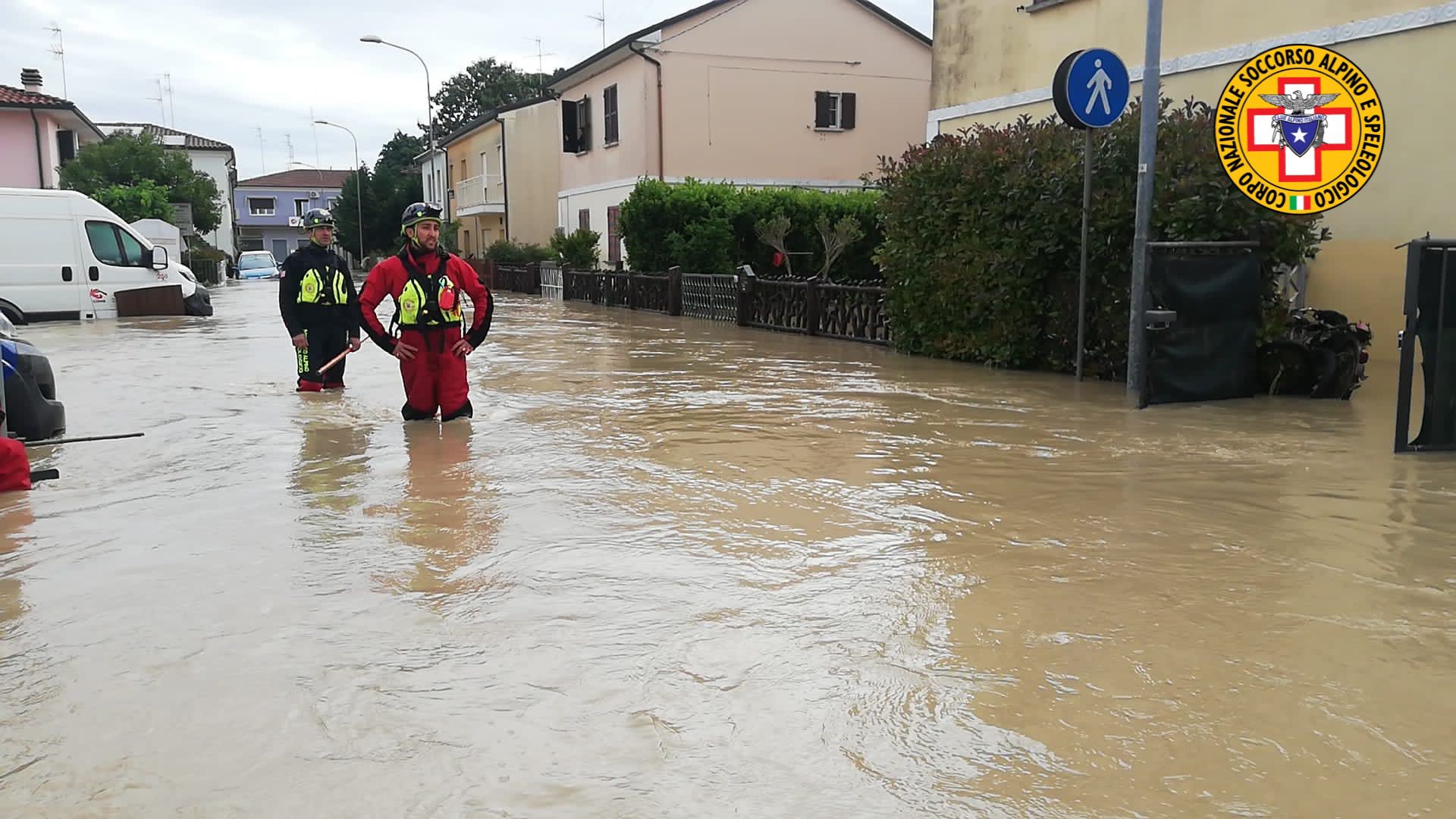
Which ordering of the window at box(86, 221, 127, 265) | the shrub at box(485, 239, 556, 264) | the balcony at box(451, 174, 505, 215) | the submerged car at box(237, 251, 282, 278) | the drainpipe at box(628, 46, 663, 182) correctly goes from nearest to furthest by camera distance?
the window at box(86, 221, 127, 265), the drainpipe at box(628, 46, 663, 182), the shrub at box(485, 239, 556, 264), the balcony at box(451, 174, 505, 215), the submerged car at box(237, 251, 282, 278)

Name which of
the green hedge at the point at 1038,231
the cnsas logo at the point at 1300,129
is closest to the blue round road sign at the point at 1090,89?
the green hedge at the point at 1038,231

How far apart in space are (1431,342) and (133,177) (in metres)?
40.9

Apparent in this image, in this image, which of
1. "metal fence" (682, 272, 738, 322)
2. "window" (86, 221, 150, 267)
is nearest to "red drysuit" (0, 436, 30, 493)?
"metal fence" (682, 272, 738, 322)

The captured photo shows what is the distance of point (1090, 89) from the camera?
11172 millimetres

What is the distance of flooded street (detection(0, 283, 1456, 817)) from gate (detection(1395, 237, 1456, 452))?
0.33 meters

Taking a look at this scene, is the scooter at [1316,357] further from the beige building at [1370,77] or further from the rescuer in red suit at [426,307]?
the rescuer in red suit at [426,307]

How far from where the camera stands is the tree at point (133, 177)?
3791 centimetres

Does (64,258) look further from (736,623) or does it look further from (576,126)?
(736,623)

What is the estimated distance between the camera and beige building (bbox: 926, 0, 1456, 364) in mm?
12102

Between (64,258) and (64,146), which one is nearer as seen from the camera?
(64,258)

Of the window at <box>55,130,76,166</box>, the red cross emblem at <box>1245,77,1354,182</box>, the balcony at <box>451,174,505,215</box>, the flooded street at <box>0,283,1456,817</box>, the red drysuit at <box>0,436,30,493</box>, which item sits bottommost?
the flooded street at <box>0,283,1456,817</box>

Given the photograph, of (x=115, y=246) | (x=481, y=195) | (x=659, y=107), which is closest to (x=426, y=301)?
(x=115, y=246)

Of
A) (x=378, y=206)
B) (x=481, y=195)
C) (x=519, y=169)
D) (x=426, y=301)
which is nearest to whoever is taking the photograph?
(x=426, y=301)

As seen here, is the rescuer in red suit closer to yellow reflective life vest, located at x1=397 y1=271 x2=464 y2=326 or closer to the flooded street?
yellow reflective life vest, located at x1=397 y1=271 x2=464 y2=326
